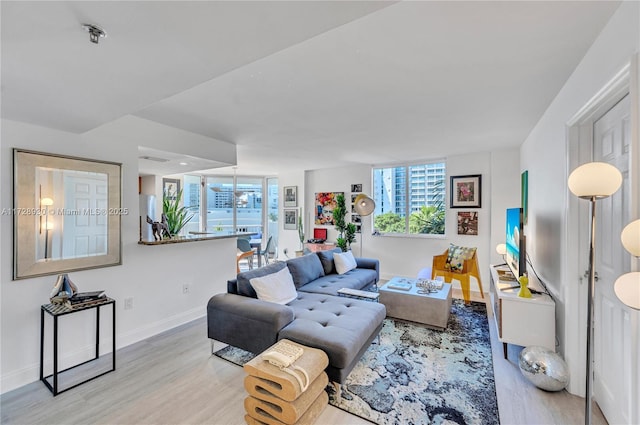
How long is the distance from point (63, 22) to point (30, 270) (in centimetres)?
219

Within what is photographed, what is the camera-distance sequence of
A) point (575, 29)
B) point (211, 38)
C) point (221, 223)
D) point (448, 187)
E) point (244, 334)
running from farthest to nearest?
point (221, 223)
point (448, 187)
point (244, 334)
point (575, 29)
point (211, 38)

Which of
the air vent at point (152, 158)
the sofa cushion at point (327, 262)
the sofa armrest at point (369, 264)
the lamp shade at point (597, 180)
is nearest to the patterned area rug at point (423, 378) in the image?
the sofa cushion at point (327, 262)

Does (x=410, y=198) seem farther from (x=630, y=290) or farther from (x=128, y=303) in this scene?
(x=128, y=303)

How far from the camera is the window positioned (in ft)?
17.7

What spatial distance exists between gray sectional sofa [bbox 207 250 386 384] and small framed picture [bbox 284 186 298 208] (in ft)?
13.2

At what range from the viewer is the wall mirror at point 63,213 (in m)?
2.22

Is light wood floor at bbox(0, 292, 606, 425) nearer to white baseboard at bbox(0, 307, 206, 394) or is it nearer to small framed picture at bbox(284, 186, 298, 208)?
white baseboard at bbox(0, 307, 206, 394)

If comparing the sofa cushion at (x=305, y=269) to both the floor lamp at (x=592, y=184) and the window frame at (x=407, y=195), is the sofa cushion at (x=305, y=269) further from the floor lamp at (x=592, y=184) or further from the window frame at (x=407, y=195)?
the floor lamp at (x=592, y=184)

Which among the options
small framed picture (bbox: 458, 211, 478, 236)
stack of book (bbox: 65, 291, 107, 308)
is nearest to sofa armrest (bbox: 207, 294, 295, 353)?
stack of book (bbox: 65, 291, 107, 308)

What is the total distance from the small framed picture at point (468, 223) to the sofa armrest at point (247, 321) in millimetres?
3907

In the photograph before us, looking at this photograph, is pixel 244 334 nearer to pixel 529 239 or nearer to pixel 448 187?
pixel 529 239

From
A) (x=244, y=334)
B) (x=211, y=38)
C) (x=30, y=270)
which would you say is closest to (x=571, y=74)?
(x=211, y=38)

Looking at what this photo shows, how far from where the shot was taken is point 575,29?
1539 mm

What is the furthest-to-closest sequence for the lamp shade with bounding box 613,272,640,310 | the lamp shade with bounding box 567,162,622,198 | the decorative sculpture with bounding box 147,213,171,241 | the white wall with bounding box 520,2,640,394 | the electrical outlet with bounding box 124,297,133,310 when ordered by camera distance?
1. the decorative sculpture with bounding box 147,213,171,241
2. the electrical outlet with bounding box 124,297,133,310
3. the white wall with bounding box 520,2,640,394
4. the lamp shade with bounding box 567,162,622,198
5. the lamp shade with bounding box 613,272,640,310
